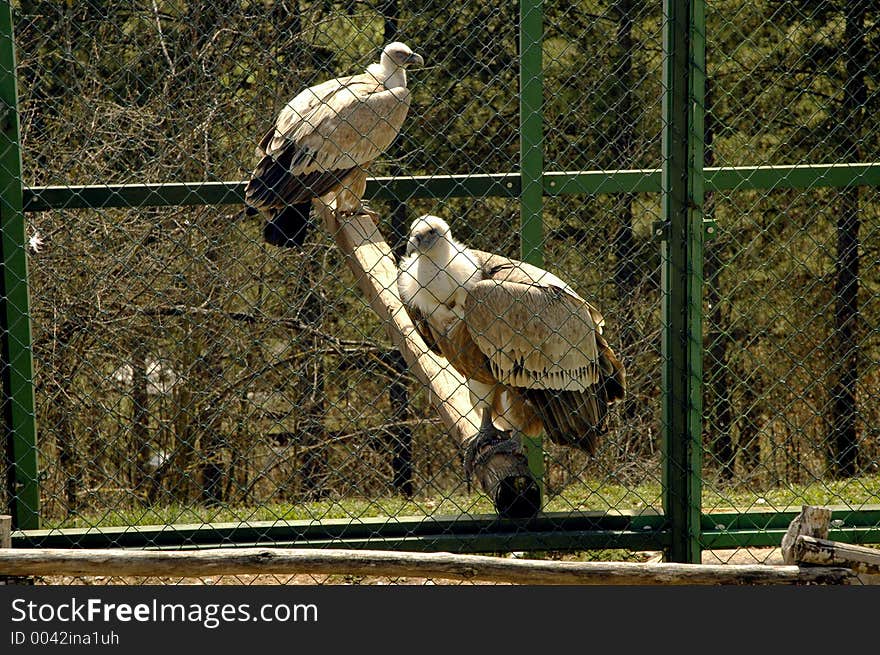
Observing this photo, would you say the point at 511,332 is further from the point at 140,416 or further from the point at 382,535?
the point at 140,416

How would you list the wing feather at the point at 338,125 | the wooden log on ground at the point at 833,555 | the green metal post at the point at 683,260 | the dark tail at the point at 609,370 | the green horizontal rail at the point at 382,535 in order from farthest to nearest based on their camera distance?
the wing feather at the point at 338,125, the dark tail at the point at 609,370, the green horizontal rail at the point at 382,535, the green metal post at the point at 683,260, the wooden log on ground at the point at 833,555

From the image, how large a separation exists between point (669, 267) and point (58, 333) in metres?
3.11

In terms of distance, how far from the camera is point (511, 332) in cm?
359

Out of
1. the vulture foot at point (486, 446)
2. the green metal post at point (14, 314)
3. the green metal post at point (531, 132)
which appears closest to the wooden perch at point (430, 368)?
the vulture foot at point (486, 446)

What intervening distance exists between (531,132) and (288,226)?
1.45 m

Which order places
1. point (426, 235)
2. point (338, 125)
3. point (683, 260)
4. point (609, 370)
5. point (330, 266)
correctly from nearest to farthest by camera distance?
1. point (683, 260)
2. point (426, 235)
3. point (609, 370)
4. point (338, 125)
5. point (330, 266)

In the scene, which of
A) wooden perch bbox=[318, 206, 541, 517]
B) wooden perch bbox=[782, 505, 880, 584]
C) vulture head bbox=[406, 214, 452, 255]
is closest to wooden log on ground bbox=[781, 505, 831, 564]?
wooden perch bbox=[782, 505, 880, 584]

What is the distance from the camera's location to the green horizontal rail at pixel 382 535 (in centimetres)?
312

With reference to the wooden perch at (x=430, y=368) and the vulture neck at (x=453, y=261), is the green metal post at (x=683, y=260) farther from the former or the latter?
the vulture neck at (x=453, y=261)

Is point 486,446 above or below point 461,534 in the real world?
above

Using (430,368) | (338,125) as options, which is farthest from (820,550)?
(338,125)

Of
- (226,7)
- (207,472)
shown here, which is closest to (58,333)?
(207,472)

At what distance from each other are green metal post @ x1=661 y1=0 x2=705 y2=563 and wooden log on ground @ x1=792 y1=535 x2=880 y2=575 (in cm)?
42

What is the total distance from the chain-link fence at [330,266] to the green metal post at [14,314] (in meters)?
0.84
